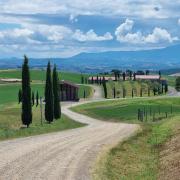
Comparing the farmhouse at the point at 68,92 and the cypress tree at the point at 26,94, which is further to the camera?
the farmhouse at the point at 68,92

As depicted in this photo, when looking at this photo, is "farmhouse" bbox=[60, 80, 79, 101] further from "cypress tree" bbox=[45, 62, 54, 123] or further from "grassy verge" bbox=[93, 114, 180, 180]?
"grassy verge" bbox=[93, 114, 180, 180]

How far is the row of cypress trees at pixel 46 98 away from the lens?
6269 cm

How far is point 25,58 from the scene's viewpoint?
61406mm

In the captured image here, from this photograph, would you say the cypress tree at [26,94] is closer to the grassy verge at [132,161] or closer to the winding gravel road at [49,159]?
the grassy verge at [132,161]

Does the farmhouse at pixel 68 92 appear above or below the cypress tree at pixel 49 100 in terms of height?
below

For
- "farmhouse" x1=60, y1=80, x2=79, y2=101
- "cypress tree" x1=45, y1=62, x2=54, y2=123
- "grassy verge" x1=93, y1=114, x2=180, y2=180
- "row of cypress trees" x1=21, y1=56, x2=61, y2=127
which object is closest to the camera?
"grassy verge" x1=93, y1=114, x2=180, y2=180

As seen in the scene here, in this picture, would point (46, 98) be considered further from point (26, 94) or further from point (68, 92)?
point (68, 92)

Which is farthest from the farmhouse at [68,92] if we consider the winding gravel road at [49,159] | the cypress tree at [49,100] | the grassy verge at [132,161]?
the winding gravel road at [49,159]

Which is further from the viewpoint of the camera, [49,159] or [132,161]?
[132,161]

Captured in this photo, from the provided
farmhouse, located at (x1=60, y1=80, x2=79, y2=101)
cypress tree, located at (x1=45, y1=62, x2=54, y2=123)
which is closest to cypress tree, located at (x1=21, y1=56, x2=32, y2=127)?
cypress tree, located at (x1=45, y1=62, x2=54, y2=123)

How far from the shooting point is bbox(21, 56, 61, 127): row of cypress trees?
206 ft

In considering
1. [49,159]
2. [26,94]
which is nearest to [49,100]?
[26,94]

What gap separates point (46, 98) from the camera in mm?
72312

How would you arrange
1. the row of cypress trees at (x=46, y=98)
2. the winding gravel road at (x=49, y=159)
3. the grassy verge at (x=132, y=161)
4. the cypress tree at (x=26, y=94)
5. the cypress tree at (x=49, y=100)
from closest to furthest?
the winding gravel road at (x=49, y=159) → the grassy verge at (x=132, y=161) → the cypress tree at (x=26, y=94) → the row of cypress trees at (x=46, y=98) → the cypress tree at (x=49, y=100)
